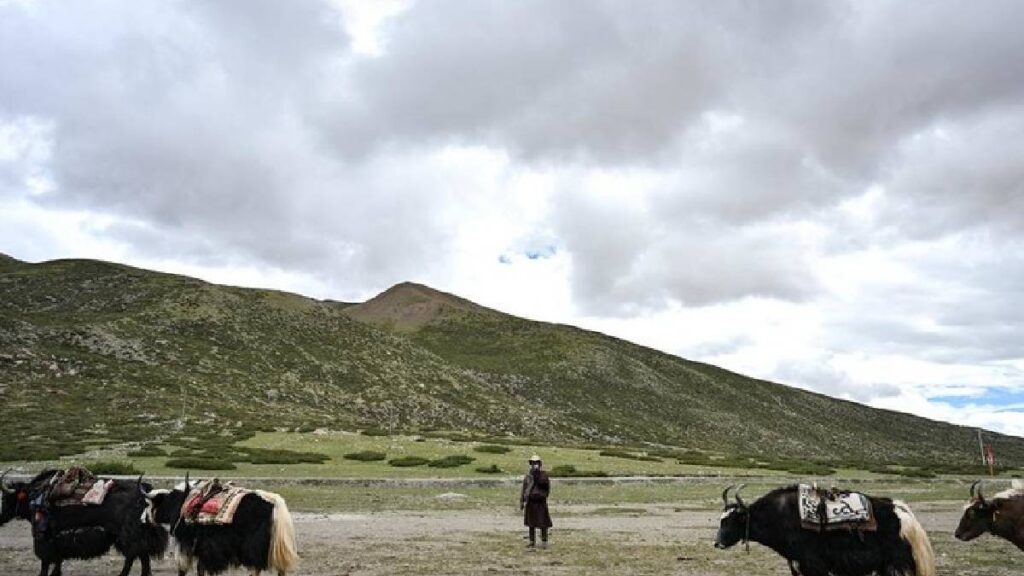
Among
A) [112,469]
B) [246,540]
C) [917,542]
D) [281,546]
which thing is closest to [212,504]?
[246,540]

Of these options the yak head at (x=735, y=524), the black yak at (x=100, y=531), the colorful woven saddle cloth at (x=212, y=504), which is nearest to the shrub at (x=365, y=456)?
the black yak at (x=100, y=531)

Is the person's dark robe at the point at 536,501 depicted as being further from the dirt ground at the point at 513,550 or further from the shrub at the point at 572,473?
the shrub at the point at 572,473

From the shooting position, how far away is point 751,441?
128 metres

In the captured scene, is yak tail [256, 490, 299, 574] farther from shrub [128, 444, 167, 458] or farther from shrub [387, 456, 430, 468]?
shrub [128, 444, 167, 458]

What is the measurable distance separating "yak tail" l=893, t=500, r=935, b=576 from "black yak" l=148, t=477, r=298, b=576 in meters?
9.11

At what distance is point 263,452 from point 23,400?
32.2 metres

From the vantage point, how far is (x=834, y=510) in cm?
1138

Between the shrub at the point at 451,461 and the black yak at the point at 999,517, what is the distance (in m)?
36.6

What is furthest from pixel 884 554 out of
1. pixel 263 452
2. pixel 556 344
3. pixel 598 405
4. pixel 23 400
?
pixel 556 344

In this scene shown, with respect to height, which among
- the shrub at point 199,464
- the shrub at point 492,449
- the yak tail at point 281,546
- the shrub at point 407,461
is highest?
the shrub at point 492,449

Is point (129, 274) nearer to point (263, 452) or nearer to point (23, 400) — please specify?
point (23, 400)

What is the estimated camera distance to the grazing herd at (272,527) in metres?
11.2

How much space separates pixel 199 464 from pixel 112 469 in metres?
4.59

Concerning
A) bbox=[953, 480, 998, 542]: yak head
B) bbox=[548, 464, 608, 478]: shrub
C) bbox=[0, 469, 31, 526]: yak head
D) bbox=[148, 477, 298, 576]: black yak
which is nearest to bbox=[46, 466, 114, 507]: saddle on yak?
bbox=[0, 469, 31, 526]: yak head
